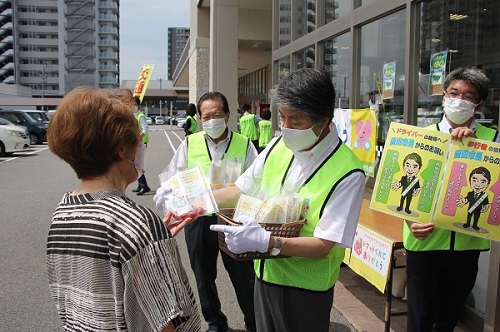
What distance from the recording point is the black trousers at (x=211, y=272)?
12.6 ft

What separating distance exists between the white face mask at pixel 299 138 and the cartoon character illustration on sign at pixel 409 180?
0.84 metres

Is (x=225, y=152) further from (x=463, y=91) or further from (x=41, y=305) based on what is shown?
(x=41, y=305)

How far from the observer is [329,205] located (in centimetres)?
210

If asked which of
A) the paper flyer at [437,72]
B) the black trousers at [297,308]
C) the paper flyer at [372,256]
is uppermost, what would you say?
the paper flyer at [437,72]

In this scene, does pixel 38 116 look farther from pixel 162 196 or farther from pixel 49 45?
pixel 49 45

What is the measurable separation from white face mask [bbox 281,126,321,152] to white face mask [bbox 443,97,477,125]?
110 cm

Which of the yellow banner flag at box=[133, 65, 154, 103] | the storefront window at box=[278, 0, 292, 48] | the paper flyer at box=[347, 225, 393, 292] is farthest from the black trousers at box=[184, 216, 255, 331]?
the yellow banner flag at box=[133, 65, 154, 103]

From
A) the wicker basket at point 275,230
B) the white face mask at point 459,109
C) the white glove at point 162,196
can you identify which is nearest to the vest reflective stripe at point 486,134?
the white face mask at point 459,109

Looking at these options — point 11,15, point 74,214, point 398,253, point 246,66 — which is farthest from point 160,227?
point 11,15

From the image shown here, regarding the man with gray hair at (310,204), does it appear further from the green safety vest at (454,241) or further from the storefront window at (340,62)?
the storefront window at (340,62)

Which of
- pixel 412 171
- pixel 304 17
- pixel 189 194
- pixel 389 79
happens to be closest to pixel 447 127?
pixel 412 171

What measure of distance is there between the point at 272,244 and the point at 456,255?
1.44 meters

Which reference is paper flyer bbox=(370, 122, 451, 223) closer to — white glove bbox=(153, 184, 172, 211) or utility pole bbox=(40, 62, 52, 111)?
white glove bbox=(153, 184, 172, 211)

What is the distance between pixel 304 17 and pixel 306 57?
833 mm
